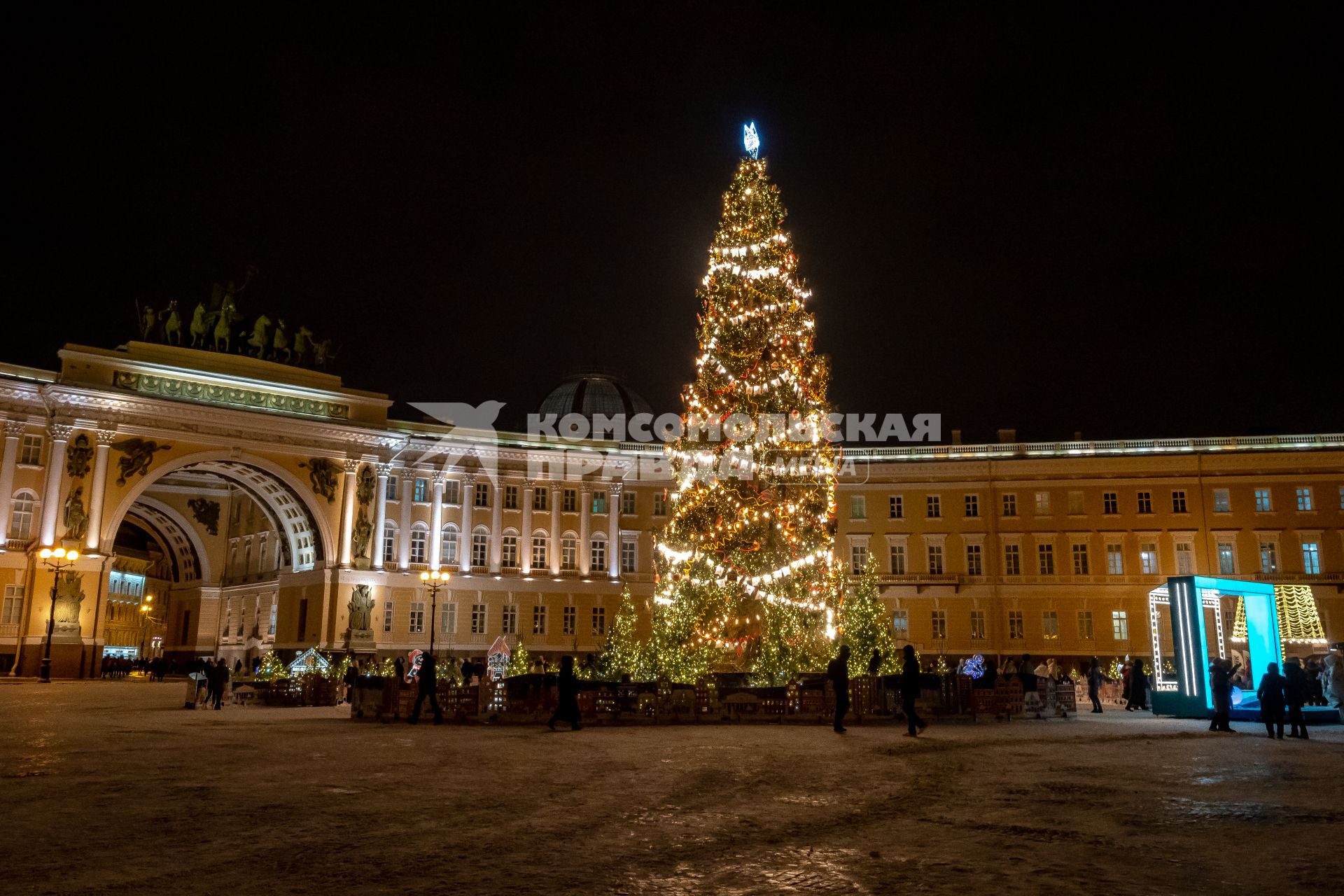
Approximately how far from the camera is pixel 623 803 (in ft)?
32.7

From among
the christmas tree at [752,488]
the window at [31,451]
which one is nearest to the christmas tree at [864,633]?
the christmas tree at [752,488]

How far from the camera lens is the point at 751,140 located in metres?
26.7

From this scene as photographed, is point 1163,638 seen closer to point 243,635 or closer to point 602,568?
point 602,568

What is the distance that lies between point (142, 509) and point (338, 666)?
101ft

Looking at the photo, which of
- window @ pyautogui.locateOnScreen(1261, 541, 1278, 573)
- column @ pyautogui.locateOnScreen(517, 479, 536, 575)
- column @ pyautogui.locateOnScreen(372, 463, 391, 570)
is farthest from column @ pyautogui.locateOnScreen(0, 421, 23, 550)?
window @ pyautogui.locateOnScreen(1261, 541, 1278, 573)

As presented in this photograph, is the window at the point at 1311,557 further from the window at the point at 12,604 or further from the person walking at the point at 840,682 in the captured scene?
the window at the point at 12,604

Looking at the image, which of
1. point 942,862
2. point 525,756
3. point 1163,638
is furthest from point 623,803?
point 1163,638

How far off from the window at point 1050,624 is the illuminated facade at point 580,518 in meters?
0.11

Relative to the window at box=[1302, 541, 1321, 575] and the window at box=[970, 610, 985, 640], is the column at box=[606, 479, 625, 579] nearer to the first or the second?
the window at box=[970, 610, 985, 640]

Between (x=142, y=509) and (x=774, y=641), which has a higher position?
(x=142, y=509)

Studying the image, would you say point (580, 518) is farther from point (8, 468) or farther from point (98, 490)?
point (8, 468)

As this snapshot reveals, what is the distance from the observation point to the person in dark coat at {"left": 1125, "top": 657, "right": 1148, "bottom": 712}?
2777 cm

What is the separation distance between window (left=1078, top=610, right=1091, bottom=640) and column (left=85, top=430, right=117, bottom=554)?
4486 cm

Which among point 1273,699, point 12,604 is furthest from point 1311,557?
point 12,604
